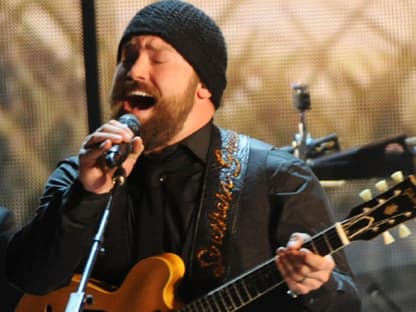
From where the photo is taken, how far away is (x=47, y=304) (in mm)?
1819

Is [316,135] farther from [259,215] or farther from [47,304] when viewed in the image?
[47,304]

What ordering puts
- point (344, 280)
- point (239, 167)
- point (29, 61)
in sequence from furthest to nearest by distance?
1. point (29, 61)
2. point (239, 167)
3. point (344, 280)

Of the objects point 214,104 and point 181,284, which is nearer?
point 181,284

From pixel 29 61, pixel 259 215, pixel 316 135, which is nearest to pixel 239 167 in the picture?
pixel 259 215

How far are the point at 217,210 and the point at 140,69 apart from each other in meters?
0.36

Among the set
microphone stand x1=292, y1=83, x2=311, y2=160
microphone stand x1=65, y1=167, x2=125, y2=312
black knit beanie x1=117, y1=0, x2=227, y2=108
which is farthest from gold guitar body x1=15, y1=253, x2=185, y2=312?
microphone stand x1=292, y1=83, x2=311, y2=160

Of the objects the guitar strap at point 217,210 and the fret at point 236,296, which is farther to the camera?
the guitar strap at point 217,210

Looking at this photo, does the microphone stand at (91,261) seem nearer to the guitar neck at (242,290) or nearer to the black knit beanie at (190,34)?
the guitar neck at (242,290)

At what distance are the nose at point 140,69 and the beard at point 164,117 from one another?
0.02 m

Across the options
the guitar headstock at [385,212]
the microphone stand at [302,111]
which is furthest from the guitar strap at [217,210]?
the microphone stand at [302,111]

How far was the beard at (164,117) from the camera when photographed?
5.82 feet

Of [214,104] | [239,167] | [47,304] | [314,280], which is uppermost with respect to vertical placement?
[214,104]

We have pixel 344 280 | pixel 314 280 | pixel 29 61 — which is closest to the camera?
pixel 314 280

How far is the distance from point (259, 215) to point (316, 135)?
0.78 metres
